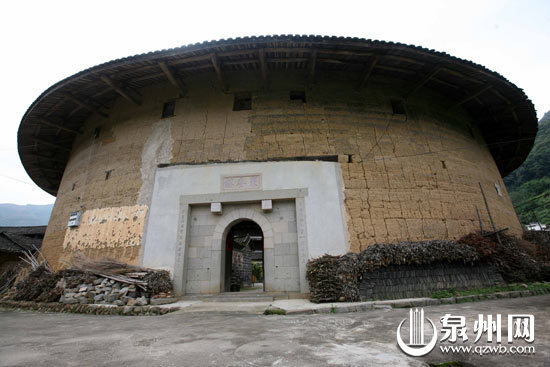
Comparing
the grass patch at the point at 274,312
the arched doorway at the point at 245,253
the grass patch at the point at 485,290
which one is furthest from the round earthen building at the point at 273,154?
the arched doorway at the point at 245,253

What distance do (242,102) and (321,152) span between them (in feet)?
11.4

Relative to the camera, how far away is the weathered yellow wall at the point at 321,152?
812cm

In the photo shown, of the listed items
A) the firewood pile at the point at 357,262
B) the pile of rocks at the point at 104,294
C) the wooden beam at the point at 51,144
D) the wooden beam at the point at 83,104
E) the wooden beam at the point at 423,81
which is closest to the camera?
the firewood pile at the point at 357,262

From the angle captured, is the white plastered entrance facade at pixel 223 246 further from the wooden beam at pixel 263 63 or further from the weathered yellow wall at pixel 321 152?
the wooden beam at pixel 263 63

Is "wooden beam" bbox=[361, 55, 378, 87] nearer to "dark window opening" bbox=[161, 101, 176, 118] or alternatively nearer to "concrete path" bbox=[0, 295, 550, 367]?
"dark window opening" bbox=[161, 101, 176, 118]

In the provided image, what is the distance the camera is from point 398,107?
394 inches

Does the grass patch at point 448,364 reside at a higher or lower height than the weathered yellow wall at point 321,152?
lower

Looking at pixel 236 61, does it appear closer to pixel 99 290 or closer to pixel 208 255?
pixel 208 255

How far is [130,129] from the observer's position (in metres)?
10.1

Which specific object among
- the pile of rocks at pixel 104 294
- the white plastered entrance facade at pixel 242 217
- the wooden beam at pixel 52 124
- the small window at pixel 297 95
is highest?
the wooden beam at pixel 52 124

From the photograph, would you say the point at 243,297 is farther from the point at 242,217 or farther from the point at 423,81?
the point at 423,81

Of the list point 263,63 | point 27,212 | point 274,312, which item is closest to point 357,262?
point 274,312

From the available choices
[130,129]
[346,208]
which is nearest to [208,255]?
[346,208]

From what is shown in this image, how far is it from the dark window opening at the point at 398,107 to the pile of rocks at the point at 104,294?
10.1 metres
